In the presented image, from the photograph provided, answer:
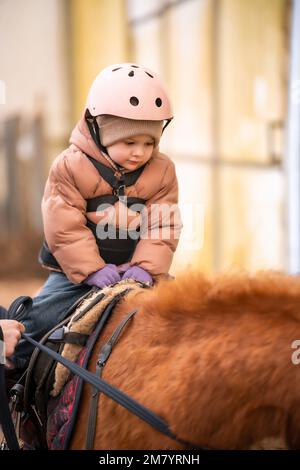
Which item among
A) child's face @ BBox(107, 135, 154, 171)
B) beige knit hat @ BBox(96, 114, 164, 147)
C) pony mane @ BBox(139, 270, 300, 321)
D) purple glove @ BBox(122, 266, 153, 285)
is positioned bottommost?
purple glove @ BBox(122, 266, 153, 285)

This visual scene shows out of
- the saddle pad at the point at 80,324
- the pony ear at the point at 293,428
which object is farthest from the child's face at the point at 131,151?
the pony ear at the point at 293,428

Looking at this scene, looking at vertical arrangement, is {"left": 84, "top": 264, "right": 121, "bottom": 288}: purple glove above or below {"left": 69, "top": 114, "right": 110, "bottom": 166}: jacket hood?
below

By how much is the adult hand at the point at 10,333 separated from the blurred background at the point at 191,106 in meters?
3.16

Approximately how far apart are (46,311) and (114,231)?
335 mm

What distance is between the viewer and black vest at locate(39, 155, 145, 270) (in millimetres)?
2043

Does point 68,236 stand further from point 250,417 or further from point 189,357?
point 250,417

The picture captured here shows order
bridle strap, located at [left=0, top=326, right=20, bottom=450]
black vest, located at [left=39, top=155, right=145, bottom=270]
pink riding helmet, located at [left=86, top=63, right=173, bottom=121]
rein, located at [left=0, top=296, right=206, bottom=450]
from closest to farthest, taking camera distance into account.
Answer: rein, located at [left=0, top=296, right=206, bottom=450] < bridle strap, located at [left=0, top=326, right=20, bottom=450] < pink riding helmet, located at [left=86, top=63, right=173, bottom=121] < black vest, located at [left=39, top=155, right=145, bottom=270]

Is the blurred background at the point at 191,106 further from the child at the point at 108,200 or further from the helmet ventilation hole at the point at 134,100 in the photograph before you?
the helmet ventilation hole at the point at 134,100

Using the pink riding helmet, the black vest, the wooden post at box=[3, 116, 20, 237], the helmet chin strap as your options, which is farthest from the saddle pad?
the wooden post at box=[3, 116, 20, 237]

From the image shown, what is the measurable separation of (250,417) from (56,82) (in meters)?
4.22

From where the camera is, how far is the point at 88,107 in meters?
2.05

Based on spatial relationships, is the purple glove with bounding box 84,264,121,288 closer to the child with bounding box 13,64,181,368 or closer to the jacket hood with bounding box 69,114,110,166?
the child with bounding box 13,64,181,368

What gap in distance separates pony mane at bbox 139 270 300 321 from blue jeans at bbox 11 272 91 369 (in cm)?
38

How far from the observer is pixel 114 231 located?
2.06 meters
